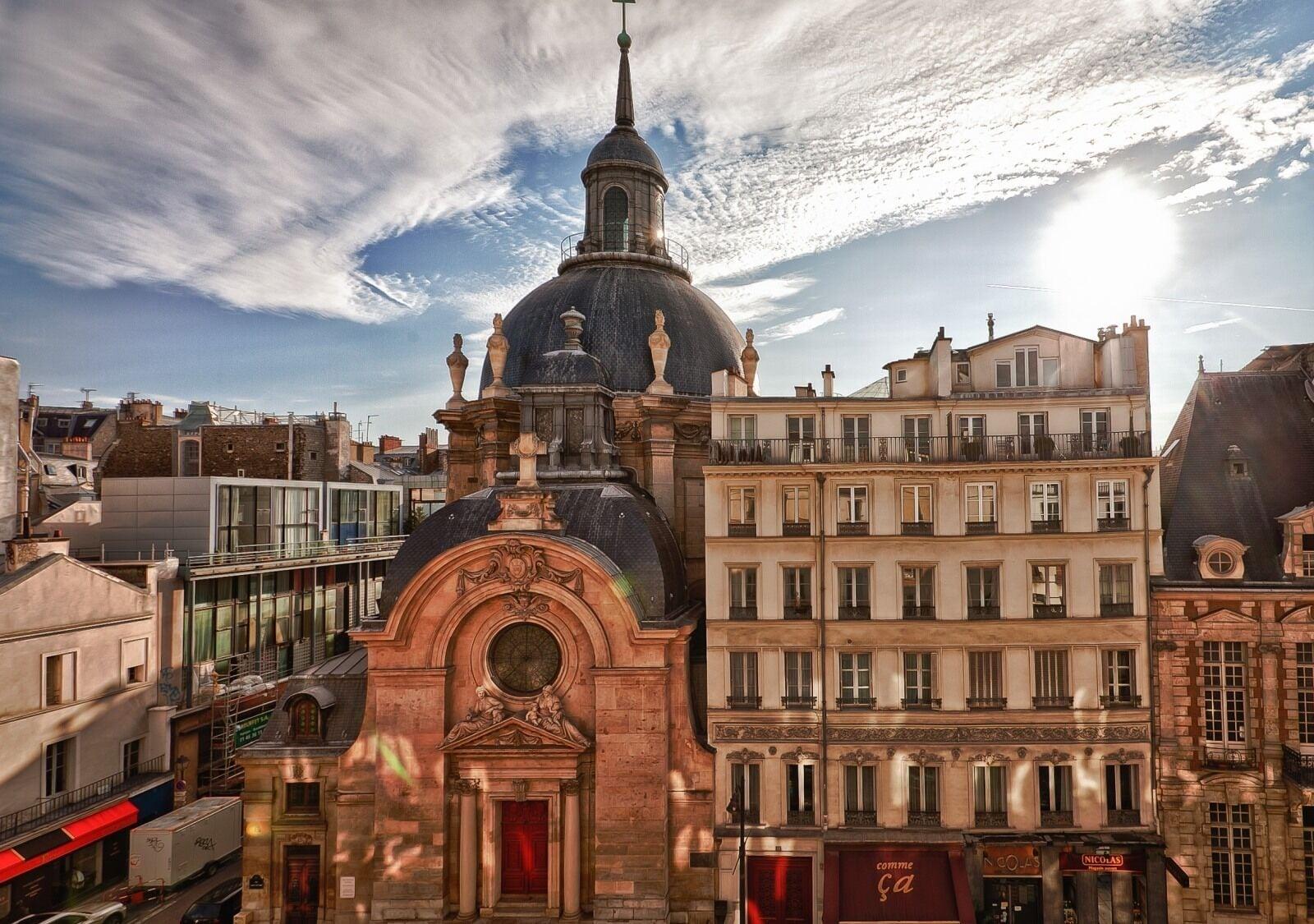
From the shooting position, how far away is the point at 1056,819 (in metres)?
25.4

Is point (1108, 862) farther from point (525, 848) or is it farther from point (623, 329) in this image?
point (623, 329)

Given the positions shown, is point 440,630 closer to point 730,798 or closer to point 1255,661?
point 730,798

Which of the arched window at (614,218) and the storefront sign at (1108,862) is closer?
the storefront sign at (1108,862)

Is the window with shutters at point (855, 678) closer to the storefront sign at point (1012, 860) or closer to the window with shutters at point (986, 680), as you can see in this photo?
the window with shutters at point (986, 680)

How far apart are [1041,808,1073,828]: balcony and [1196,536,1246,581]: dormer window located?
949 centimetres

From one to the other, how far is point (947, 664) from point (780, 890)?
952 cm

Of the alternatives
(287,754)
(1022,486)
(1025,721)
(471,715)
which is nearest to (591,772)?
(471,715)

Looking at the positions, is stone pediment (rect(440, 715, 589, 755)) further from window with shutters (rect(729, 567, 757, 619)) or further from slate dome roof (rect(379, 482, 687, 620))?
window with shutters (rect(729, 567, 757, 619))

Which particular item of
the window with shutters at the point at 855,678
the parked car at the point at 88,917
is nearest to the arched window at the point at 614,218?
the window with shutters at the point at 855,678

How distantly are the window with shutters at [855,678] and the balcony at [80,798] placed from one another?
2891 cm

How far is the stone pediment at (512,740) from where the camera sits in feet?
83.7

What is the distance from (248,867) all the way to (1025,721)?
27268 mm

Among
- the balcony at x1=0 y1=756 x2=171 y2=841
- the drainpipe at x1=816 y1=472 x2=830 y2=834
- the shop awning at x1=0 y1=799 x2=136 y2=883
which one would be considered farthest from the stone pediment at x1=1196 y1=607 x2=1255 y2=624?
the balcony at x1=0 y1=756 x2=171 y2=841

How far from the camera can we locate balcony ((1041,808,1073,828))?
25375 mm
